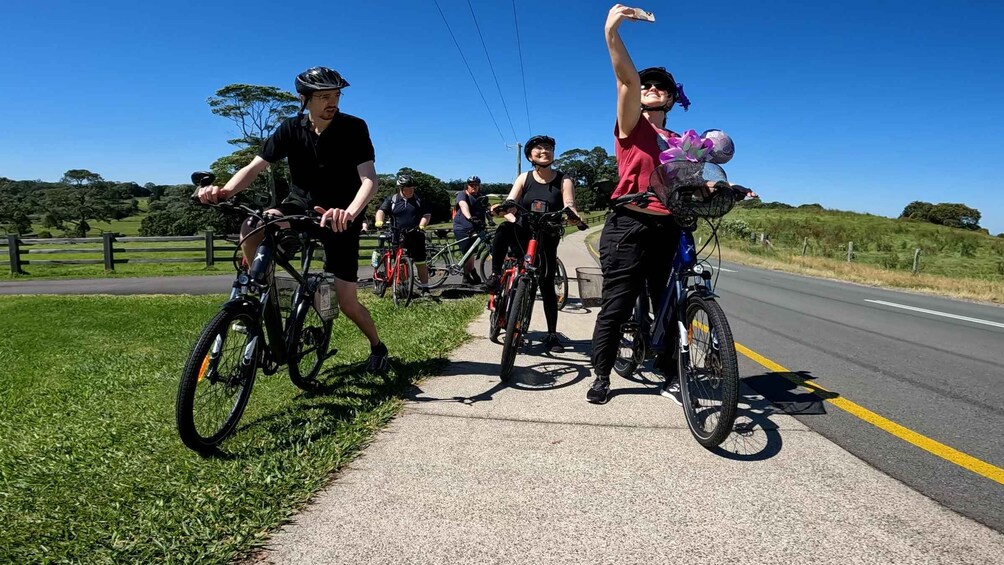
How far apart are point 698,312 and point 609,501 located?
132 cm

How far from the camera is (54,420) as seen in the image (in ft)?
11.2

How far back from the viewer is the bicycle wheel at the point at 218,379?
8.36 feet

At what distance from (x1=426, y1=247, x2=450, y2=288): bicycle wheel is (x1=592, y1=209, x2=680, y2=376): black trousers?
649 centimetres

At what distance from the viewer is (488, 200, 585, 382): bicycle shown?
13.4 feet

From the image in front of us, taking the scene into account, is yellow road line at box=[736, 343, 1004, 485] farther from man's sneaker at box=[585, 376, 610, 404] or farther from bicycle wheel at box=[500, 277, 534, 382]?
bicycle wheel at box=[500, 277, 534, 382]

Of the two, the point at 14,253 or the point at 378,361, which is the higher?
the point at 378,361

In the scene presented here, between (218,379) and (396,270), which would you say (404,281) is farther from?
(218,379)

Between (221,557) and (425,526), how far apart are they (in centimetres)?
72

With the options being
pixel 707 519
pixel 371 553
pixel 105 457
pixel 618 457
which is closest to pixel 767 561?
pixel 707 519

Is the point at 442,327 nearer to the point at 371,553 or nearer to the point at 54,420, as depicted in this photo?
the point at 54,420

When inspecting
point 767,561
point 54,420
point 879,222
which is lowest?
point 54,420

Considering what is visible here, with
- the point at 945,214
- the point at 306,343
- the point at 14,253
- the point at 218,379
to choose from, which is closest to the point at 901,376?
the point at 306,343

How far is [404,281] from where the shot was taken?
8.39 m

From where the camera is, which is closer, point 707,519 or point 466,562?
point 466,562
